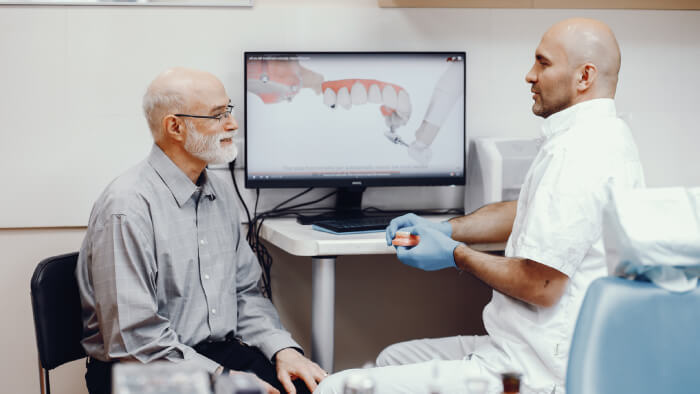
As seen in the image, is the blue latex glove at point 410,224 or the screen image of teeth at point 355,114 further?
the screen image of teeth at point 355,114

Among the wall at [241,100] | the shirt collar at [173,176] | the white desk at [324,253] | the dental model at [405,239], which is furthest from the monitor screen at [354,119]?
the dental model at [405,239]

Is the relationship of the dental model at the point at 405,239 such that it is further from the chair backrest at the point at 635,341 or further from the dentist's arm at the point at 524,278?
the chair backrest at the point at 635,341

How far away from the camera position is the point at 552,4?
232cm

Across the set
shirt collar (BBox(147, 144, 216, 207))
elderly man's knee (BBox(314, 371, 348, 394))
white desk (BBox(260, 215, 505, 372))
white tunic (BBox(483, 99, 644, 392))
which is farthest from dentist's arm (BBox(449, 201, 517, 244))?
shirt collar (BBox(147, 144, 216, 207))

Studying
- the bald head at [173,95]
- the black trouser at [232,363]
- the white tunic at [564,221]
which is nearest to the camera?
the white tunic at [564,221]

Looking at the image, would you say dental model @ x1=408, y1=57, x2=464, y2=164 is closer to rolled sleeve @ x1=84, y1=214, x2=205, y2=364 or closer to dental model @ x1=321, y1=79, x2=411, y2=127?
dental model @ x1=321, y1=79, x2=411, y2=127

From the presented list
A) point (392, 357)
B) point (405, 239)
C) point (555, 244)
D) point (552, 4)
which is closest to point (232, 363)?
point (392, 357)

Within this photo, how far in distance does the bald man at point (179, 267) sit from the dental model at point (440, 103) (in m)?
0.69

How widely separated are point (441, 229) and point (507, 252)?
0.94 feet

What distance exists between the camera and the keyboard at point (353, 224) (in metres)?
1.81

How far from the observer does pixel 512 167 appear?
2.06 meters

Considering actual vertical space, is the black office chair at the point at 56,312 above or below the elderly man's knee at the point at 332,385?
above

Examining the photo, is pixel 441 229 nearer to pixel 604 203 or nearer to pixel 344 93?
pixel 344 93

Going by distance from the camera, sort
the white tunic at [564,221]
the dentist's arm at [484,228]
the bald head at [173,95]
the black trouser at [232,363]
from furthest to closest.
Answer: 1. the dentist's arm at [484,228]
2. the bald head at [173,95]
3. the black trouser at [232,363]
4. the white tunic at [564,221]
